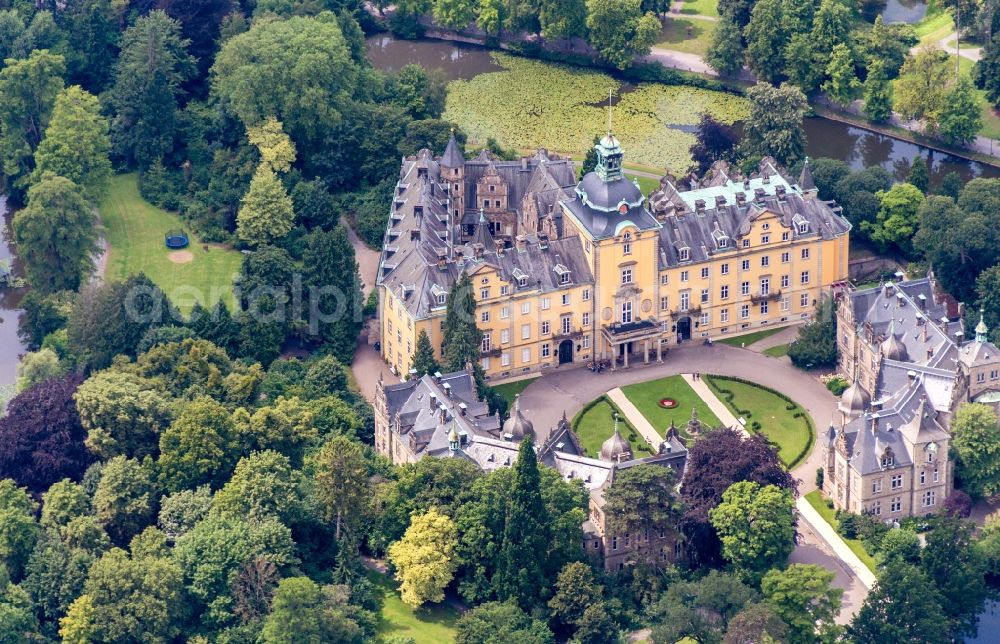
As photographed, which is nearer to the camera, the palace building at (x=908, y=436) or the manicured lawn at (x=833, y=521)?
the manicured lawn at (x=833, y=521)

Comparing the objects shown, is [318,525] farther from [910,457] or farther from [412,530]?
[910,457]

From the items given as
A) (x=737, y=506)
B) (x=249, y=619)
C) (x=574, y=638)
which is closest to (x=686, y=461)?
(x=737, y=506)

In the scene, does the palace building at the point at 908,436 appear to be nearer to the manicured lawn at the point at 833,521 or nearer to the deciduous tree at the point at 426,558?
the manicured lawn at the point at 833,521

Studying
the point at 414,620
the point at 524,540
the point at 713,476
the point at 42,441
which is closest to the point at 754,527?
the point at 713,476

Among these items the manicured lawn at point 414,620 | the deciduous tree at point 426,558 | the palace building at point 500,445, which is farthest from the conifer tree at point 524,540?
the manicured lawn at point 414,620

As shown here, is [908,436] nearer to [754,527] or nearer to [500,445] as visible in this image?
[754,527]
